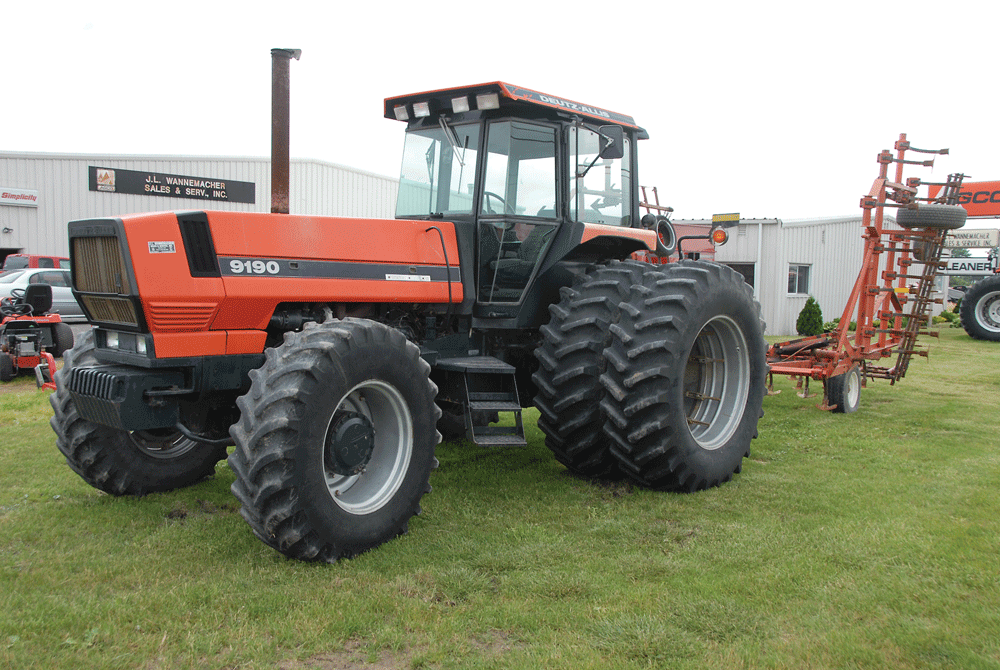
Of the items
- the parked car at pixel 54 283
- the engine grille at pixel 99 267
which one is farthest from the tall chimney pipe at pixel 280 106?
the parked car at pixel 54 283

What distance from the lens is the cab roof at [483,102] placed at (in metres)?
5.28

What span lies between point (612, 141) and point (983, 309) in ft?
53.0

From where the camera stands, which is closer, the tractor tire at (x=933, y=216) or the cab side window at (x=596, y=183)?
the cab side window at (x=596, y=183)

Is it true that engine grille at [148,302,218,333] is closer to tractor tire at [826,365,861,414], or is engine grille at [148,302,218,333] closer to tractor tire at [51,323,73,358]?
tractor tire at [826,365,861,414]

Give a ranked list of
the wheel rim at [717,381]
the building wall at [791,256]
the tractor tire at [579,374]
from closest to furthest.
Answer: the tractor tire at [579,374]
the wheel rim at [717,381]
the building wall at [791,256]

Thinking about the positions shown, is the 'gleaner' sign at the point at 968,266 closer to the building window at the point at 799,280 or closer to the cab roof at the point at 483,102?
the building window at the point at 799,280

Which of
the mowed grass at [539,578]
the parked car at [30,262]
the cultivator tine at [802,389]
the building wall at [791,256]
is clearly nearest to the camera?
the mowed grass at [539,578]

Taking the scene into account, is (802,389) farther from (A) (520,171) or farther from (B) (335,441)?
(B) (335,441)

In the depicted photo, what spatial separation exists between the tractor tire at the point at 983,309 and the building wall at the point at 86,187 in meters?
15.8

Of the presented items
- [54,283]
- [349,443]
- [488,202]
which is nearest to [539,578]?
[349,443]

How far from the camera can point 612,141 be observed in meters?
5.54

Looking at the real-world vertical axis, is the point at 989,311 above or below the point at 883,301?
below

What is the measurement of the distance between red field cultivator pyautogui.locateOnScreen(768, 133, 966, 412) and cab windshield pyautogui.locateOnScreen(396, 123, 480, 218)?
4376 mm

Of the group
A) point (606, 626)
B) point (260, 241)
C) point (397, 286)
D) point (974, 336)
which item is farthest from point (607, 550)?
point (974, 336)
